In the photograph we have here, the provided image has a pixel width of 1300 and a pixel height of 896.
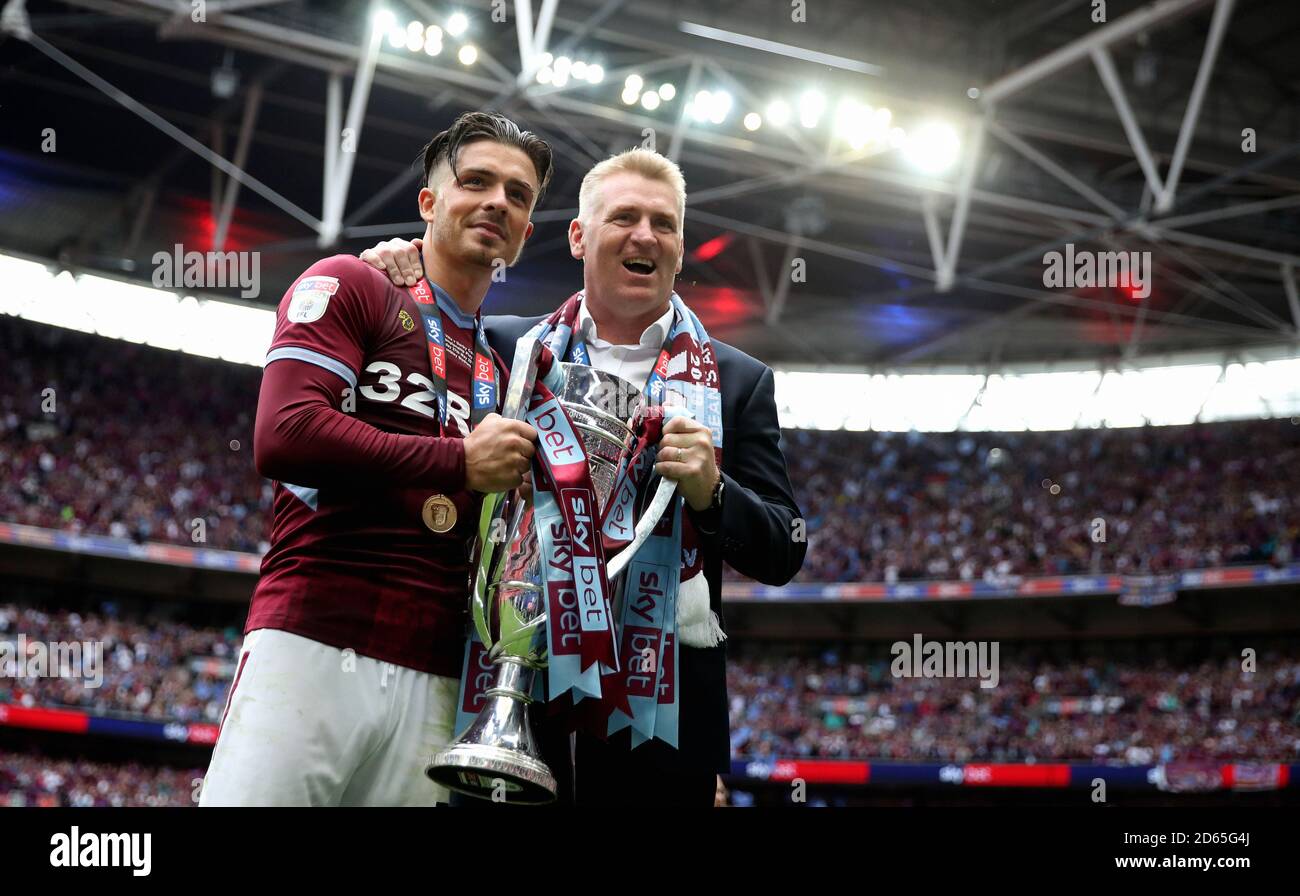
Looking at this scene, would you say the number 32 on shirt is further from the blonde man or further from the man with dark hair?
the blonde man

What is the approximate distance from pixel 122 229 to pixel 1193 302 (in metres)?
24.8

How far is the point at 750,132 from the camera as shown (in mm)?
21109

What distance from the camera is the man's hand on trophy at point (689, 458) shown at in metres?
2.57

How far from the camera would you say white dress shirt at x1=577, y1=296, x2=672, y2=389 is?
3.04 metres

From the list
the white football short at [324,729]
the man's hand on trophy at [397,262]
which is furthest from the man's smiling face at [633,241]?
the white football short at [324,729]

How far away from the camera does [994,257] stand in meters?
25.8

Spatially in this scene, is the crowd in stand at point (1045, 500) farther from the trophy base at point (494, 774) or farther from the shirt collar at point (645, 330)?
the trophy base at point (494, 774)

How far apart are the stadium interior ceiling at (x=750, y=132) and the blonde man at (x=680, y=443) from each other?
13.6 meters

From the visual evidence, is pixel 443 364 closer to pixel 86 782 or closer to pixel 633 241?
pixel 633 241

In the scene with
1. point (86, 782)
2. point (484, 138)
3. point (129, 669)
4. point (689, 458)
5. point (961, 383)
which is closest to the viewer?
point (689, 458)

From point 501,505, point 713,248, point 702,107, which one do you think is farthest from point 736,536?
point 713,248

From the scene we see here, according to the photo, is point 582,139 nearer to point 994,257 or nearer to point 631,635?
point 994,257

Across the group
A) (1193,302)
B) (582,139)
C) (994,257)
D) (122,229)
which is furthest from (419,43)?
(1193,302)

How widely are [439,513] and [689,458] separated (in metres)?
0.62
